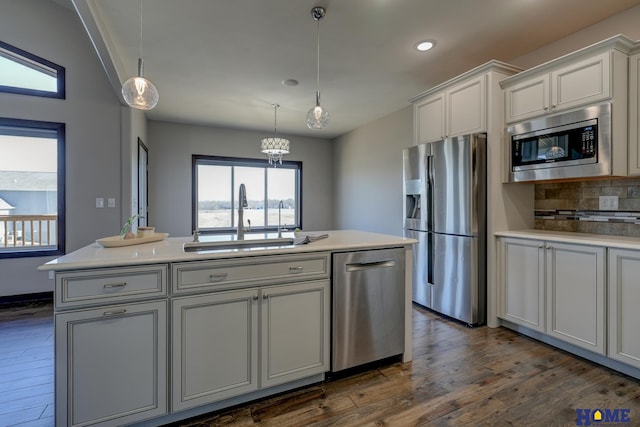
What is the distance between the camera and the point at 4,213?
3.79 meters

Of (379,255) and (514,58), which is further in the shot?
(514,58)

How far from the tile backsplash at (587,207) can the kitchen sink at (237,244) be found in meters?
2.61

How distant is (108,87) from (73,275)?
3.47 meters

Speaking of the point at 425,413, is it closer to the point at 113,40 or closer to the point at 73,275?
the point at 73,275

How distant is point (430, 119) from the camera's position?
3.52 m

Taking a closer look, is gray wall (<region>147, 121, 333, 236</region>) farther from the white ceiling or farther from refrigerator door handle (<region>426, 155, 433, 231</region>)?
refrigerator door handle (<region>426, 155, 433, 231</region>)

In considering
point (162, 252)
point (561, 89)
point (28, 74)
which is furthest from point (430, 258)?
point (28, 74)

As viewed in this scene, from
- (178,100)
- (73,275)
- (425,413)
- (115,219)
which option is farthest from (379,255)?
(178,100)

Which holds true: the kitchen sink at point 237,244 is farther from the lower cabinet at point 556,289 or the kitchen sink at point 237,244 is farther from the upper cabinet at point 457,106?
the upper cabinet at point 457,106

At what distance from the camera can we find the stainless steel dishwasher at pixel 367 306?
2.04 metres

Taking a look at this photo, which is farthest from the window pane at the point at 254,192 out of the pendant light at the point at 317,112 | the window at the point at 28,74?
the pendant light at the point at 317,112

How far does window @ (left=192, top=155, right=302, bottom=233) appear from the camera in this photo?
6016 millimetres

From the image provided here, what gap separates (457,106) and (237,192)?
4.01m

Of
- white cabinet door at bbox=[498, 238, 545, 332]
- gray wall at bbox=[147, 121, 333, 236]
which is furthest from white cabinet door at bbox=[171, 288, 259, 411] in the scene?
gray wall at bbox=[147, 121, 333, 236]
